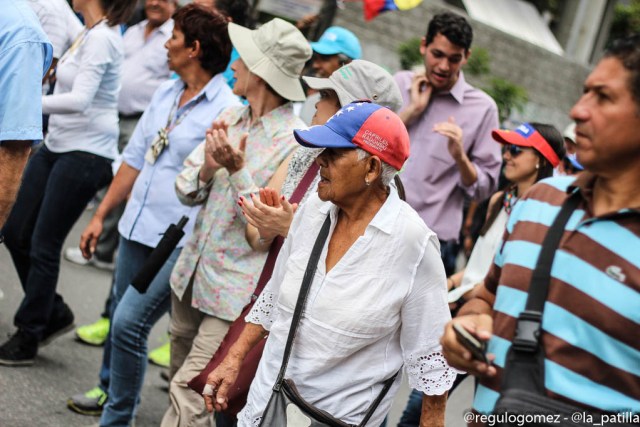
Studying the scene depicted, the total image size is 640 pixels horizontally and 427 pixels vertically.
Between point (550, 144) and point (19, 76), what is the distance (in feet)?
9.84

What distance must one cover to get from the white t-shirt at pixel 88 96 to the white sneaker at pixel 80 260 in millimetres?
2703

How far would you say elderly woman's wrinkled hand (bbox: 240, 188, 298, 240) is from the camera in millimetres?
3795

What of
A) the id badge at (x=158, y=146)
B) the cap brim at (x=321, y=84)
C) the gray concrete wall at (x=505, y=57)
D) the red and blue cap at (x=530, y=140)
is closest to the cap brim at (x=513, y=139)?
the red and blue cap at (x=530, y=140)

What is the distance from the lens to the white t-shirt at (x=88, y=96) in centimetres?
569

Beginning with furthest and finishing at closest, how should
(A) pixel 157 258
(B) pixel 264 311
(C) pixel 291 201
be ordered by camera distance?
(A) pixel 157 258
(C) pixel 291 201
(B) pixel 264 311

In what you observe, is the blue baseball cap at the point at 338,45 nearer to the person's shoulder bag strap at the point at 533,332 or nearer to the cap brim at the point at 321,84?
the cap brim at the point at 321,84

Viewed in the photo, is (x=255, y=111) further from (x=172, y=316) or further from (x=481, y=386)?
(x=481, y=386)

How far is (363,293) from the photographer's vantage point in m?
3.25

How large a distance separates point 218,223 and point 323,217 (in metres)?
1.09

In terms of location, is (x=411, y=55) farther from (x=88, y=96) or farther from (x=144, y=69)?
(x=88, y=96)

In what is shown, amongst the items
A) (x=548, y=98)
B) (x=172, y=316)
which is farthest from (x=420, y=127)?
(x=548, y=98)

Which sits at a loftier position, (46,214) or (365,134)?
(365,134)

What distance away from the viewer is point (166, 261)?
189 inches

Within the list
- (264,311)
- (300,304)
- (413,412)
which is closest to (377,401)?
(300,304)
